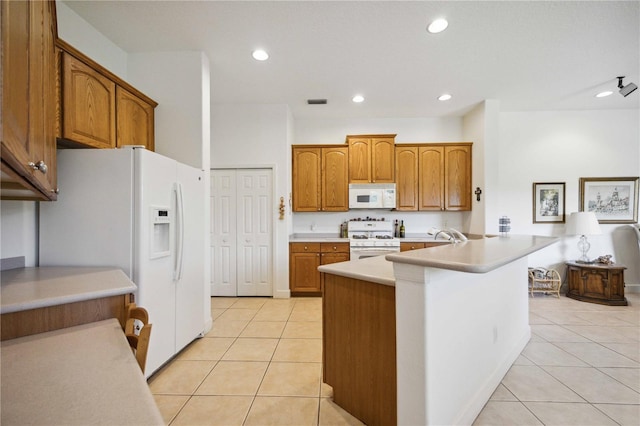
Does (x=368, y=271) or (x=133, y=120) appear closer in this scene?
(x=368, y=271)

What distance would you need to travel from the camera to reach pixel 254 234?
407 cm

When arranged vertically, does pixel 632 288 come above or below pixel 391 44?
below

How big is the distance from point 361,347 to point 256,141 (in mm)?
3380

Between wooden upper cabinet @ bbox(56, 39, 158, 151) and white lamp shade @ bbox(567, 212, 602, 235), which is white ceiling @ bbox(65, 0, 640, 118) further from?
white lamp shade @ bbox(567, 212, 602, 235)

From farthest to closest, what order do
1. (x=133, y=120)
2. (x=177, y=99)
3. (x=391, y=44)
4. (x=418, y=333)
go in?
(x=177, y=99), (x=391, y=44), (x=133, y=120), (x=418, y=333)

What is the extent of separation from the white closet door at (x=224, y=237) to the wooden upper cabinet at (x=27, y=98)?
2550 mm

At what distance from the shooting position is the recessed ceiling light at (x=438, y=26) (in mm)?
2299

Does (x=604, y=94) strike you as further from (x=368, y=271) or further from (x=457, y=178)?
(x=368, y=271)

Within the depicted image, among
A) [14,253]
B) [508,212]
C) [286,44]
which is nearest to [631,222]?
[508,212]

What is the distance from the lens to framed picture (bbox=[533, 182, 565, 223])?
4371 millimetres

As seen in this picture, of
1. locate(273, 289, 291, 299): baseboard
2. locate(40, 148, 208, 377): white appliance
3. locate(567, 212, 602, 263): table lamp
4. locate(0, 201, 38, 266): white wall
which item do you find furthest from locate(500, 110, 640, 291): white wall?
locate(0, 201, 38, 266): white wall

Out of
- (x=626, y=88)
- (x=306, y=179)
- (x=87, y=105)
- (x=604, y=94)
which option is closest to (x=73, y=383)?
(x=87, y=105)

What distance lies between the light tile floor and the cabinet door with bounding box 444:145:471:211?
1.92 m

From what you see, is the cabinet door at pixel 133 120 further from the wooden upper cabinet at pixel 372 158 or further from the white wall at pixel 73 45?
the wooden upper cabinet at pixel 372 158
